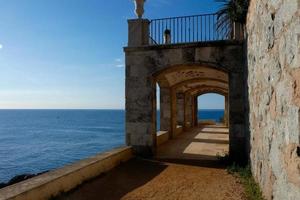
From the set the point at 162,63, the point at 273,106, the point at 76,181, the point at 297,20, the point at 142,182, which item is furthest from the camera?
the point at 162,63

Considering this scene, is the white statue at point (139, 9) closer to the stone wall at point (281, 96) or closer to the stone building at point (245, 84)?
the stone building at point (245, 84)

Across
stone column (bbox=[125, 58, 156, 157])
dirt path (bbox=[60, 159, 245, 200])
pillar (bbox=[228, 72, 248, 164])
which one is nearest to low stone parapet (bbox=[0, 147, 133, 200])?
dirt path (bbox=[60, 159, 245, 200])

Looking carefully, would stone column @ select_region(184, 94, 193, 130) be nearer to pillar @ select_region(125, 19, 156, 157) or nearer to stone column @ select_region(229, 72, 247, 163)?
pillar @ select_region(125, 19, 156, 157)

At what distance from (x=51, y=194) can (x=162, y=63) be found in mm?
5822

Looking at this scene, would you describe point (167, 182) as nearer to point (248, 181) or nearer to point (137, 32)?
point (248, 181)

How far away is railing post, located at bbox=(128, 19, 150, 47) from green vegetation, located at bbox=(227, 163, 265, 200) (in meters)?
4.89

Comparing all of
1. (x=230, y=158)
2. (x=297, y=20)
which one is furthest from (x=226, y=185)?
(x=297, y=20)

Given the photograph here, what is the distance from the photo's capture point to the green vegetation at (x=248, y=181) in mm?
5564

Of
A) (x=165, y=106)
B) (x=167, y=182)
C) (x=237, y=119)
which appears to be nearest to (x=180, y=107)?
(x=165, y=106)

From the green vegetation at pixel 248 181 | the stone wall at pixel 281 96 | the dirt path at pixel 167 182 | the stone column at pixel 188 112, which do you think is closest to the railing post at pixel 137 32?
the dirt path at pixel 167 182

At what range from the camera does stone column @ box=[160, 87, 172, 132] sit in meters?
14.9

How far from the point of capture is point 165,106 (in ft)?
49.4

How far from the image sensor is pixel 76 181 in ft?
21.2

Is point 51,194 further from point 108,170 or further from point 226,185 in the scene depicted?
point 226,185
